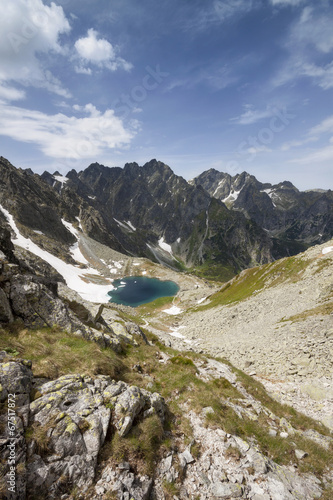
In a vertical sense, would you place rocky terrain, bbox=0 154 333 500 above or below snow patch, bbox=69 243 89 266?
below

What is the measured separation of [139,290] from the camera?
131 m

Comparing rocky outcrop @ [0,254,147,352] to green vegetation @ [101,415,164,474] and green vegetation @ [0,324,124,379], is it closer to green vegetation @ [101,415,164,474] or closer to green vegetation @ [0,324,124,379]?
green vegetation @ [0,324,124,379]

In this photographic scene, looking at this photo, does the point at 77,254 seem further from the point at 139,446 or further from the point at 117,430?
the point at 139,446

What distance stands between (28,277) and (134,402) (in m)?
11.3

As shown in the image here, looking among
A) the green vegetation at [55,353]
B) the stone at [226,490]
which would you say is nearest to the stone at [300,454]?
the stone at [226,490]

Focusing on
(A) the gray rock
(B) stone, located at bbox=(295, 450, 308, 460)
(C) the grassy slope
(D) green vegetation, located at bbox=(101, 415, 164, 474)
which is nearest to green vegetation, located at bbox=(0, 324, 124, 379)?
(C) the grassy slope

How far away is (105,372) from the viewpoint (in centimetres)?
1212

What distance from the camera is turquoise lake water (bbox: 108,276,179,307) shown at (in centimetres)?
11444

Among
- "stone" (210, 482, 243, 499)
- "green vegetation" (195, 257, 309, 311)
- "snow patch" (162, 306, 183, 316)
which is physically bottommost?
"snow patch" (162, 306, 183, 316)

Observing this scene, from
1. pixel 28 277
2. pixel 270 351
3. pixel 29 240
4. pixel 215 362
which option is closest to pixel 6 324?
pixel 28 277

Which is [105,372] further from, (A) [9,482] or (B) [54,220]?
(B) [54,220]

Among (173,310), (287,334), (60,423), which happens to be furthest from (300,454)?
Result: (173,310)

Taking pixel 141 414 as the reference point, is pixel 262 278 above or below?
below

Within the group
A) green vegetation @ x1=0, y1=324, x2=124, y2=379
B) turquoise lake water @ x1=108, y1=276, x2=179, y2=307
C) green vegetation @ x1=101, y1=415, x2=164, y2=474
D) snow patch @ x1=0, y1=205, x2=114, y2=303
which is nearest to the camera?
green vegetation @ x1=101, y1=415, x2=164, y2=474
